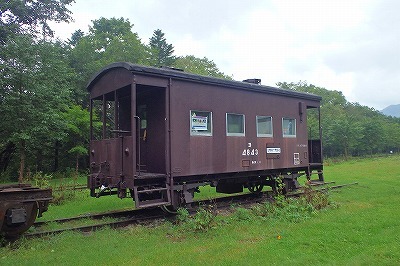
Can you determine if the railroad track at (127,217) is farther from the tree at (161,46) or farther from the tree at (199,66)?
the tree at (161,46)

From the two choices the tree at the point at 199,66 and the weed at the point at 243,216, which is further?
the tree at the point at 199,66

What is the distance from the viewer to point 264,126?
10.7 metres

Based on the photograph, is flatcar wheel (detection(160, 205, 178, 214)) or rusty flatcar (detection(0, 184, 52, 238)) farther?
flatcar wheel (detection(160, 205, 178, 214))

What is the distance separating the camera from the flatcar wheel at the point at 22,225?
637 centimetres

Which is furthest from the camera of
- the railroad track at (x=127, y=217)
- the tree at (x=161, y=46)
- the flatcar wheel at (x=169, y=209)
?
the tree at (x=161, y=46)

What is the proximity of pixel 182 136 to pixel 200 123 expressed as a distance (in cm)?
73

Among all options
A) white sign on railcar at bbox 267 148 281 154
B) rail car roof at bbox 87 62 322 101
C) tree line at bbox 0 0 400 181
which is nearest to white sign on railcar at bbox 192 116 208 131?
rail car roof at bbox 87 62 322 101

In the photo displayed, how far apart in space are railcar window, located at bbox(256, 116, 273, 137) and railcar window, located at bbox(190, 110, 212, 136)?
6.52ft

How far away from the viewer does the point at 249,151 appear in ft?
33.2

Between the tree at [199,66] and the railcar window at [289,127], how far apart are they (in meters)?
27.8

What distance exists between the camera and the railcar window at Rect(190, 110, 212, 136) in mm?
8875

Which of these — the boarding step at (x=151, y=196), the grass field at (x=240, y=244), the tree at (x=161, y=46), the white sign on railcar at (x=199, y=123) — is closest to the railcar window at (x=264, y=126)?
the white sign on railcar at (x=199, y=123)

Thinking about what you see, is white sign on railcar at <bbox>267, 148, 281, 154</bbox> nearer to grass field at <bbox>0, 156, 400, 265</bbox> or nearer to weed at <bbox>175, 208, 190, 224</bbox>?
grass field at <bbox>0, 156, 400, 265</bbox>

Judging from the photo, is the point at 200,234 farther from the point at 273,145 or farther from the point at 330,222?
the point at 273,145
